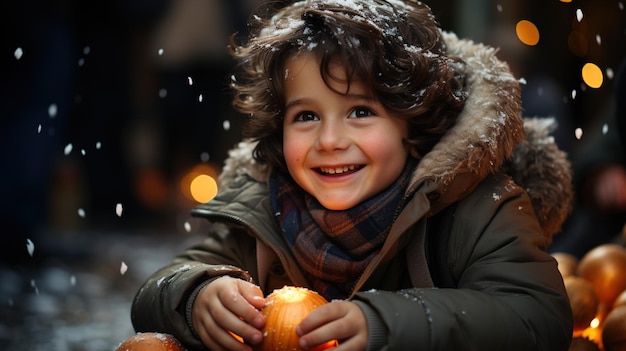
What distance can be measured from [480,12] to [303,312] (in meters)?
4.06

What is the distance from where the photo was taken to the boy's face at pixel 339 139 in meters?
2.50

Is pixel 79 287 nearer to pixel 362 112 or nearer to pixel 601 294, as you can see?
pixel 601 294

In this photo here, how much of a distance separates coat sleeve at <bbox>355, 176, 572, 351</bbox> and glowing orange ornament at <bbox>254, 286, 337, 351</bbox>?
0.13 meters

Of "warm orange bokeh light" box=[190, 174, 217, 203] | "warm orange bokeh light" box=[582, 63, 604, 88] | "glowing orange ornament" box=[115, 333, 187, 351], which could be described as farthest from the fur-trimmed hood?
"warm orange bokeh light" box=[190, 174, 217, 203]

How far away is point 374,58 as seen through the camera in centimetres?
250

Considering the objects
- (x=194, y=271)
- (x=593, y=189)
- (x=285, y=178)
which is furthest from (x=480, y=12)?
(x=194, y=271)

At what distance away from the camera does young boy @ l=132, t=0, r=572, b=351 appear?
7.60 ft

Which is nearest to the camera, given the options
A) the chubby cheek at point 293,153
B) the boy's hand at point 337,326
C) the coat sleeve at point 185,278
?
the boy's hand at point 337,326

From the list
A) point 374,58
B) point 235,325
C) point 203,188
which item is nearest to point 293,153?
point 374,58

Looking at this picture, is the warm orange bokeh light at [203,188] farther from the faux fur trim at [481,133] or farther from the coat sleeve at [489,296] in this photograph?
the coat sleeve at [489,296]

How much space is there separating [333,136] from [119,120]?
6120 mm

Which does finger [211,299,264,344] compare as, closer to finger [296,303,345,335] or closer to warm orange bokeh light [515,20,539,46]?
finger [296,303,345,335]

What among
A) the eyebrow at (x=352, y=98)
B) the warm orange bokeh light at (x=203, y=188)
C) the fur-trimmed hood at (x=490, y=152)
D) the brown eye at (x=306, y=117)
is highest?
the eyebrow at (x=352, y=98)

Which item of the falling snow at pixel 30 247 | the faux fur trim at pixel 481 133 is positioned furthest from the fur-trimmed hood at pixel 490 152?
the falling snow at pixel 30 247
